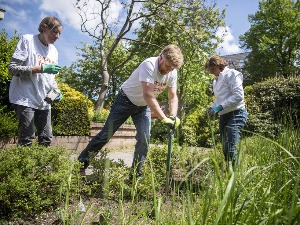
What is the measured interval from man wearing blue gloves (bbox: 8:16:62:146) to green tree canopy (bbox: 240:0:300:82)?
77.4ft

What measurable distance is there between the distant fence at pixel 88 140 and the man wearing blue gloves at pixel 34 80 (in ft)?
4.74

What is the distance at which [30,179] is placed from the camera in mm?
2301

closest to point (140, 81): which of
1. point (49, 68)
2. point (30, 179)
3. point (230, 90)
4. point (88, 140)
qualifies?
point (49, 68)

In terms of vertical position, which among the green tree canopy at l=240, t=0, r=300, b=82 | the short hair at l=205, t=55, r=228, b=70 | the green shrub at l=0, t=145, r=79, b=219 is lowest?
the green shrub at l=0, t=145, r=79, b=219

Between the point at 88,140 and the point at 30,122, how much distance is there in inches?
166

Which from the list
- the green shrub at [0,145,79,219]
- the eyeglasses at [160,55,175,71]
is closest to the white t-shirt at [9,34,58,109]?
the green shrub at [0,145,79,219]

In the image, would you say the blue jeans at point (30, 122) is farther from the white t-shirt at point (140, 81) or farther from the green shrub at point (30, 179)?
the white t-shirt at point (140, 81)

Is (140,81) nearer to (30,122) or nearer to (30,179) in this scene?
(30,122)

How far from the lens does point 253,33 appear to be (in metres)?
26.4

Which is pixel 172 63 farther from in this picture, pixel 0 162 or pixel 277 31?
pixel 277 31

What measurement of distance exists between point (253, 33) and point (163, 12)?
715 inches

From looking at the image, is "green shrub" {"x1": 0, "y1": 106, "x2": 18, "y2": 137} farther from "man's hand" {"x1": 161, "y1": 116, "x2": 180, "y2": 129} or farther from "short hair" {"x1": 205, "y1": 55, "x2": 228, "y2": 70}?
"short hair" {"x1": 205, "y1": 55, "x2": 228, "y2": 70}

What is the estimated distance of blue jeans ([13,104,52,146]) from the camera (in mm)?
2918

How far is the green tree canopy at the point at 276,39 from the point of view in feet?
77.6
